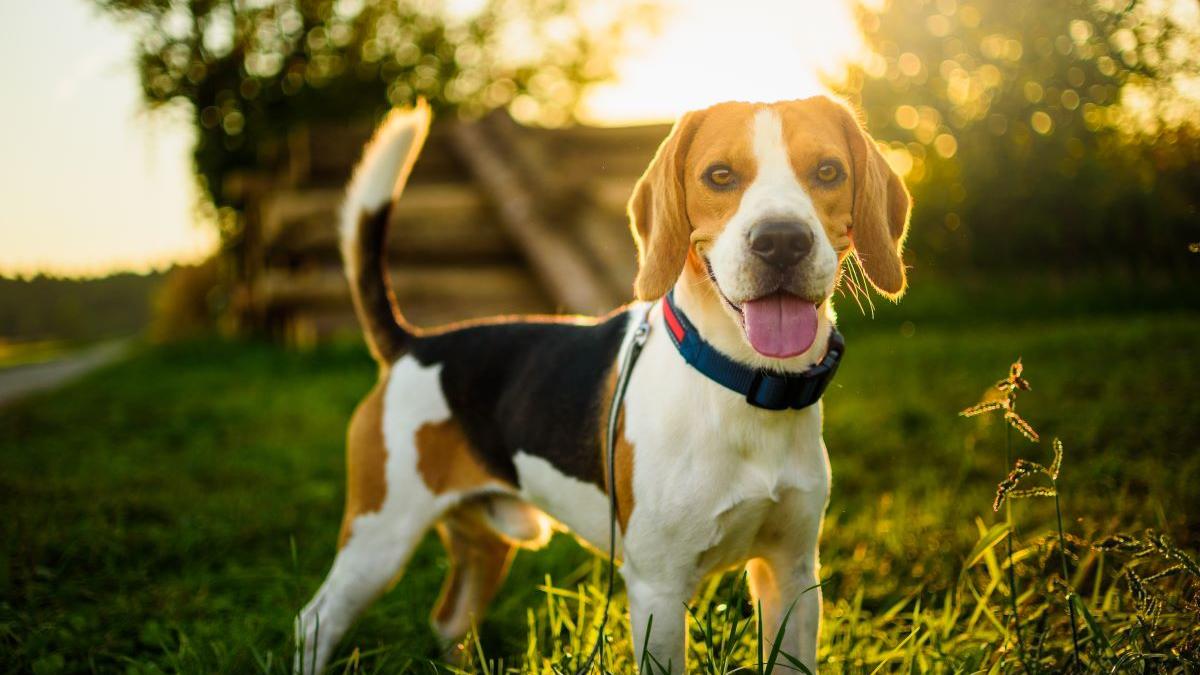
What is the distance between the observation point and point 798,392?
7.16 ft

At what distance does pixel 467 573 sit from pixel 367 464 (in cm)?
63

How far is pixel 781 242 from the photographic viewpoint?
1.95m

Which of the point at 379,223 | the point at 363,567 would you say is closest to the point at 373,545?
the point at 363,567

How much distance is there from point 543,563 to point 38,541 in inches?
85.1

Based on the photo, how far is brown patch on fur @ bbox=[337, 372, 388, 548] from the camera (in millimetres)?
2838

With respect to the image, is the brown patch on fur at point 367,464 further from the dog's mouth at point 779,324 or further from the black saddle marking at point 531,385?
the dog's mouth at point 779,324

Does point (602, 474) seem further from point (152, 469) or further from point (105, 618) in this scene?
point (152, 469)

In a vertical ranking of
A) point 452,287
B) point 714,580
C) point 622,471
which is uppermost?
point 622,471

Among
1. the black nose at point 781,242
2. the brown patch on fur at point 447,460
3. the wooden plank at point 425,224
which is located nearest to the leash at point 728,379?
the black nose at point 781,242

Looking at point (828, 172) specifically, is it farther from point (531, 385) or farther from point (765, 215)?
point (531, 385)

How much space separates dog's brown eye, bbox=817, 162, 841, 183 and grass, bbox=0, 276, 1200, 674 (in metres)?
0.71

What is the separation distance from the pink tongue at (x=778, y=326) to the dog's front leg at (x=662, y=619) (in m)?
0.63

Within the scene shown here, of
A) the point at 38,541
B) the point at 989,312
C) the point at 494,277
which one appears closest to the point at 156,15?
the point at 494,277

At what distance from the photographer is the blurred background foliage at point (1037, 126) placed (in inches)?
106
